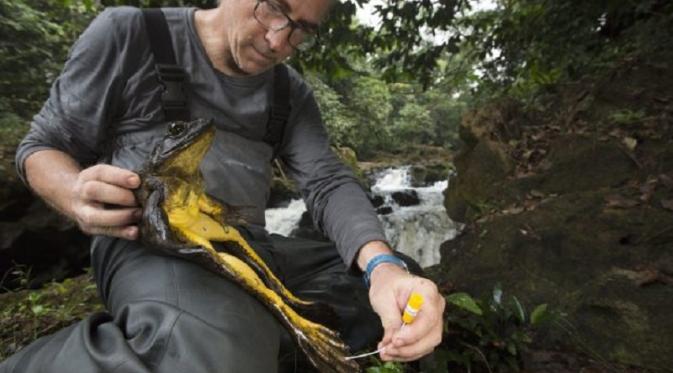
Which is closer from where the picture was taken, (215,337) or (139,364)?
(139,364)

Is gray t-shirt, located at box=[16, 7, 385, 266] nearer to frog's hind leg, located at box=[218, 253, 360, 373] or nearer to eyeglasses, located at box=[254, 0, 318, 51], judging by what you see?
eyeglasses, located at box=[254, 0, 318, 51]

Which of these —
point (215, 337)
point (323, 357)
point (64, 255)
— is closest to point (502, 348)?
point (323, 357)

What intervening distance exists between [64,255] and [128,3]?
418 cm

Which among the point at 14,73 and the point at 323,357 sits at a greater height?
the point at 323,357

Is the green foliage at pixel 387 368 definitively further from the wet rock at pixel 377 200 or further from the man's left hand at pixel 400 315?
the wet rock at pixel 377 200

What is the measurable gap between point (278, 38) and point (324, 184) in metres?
0.79

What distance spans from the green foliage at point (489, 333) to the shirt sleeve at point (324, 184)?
0.71 m

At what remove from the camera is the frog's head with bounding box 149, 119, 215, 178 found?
1367 mm

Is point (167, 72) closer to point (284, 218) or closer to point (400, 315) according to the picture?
point (400, 315)

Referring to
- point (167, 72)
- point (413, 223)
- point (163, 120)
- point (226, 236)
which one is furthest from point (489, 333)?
point (413, 223)

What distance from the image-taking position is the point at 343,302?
2082 mm

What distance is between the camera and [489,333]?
2.29 meters

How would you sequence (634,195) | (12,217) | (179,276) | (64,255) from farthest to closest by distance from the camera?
(64,255), (12,217), (634,195), (179,276)

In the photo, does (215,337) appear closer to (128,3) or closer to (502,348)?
(502,348)
